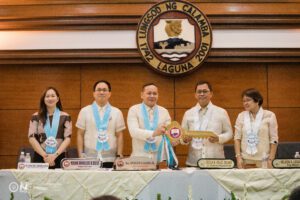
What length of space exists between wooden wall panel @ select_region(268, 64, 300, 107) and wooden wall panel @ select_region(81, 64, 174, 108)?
4.51ft

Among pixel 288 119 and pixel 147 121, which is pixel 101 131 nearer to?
pixel 147 121

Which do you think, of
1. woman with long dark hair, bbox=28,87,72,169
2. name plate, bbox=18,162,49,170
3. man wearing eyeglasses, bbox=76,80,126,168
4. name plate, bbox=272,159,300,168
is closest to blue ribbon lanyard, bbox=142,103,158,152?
man wearing eyeglasses, bbox=76,80,126,168

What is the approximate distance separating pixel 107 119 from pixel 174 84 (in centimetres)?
191

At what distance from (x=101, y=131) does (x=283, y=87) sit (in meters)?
Result: 2.97

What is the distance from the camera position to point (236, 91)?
6195 mm

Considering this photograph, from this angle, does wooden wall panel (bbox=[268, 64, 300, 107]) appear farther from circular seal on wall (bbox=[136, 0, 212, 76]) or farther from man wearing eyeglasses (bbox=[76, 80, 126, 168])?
man wearing eyeglasses (bbox=[76, 80, 126, 168])

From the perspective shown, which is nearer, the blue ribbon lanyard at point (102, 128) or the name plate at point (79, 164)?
the name plate at point (79, 164)

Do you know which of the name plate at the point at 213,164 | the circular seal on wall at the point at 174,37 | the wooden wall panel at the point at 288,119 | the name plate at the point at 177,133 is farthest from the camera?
the wooden wall panel at the point at 288,119

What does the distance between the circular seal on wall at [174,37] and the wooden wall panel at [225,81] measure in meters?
0.21

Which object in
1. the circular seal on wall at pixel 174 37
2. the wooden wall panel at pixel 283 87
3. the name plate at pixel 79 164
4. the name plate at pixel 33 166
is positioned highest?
the circular seal on wall at pixel 174 37

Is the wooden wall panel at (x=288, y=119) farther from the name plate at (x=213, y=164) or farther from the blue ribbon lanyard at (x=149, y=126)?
the name plate at (x=213, y=164)

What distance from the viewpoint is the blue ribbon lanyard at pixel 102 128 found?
438 centimetres
